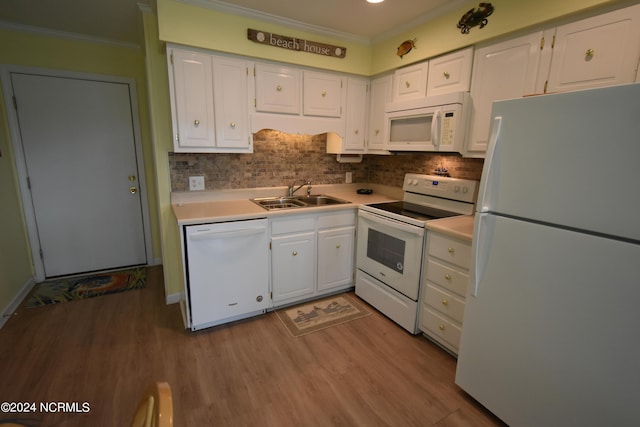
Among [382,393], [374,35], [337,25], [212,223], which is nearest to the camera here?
[382,393]

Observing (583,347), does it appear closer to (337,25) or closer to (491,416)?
(491,416)

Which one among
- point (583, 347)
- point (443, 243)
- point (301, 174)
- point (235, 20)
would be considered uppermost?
point (235, 20)

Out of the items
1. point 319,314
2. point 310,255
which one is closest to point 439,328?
point 319,314

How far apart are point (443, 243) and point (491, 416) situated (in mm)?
1011

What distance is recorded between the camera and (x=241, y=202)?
2773 mm

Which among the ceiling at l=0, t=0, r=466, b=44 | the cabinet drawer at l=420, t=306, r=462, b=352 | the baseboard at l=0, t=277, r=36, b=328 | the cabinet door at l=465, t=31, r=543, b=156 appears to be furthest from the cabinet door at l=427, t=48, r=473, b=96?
the baseboard at l=0, t=277, r=36, b=328

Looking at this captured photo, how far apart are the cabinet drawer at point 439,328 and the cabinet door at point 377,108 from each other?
160cm

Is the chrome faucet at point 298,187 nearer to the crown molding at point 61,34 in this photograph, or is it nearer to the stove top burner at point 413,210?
the stove top burner at point 413,210

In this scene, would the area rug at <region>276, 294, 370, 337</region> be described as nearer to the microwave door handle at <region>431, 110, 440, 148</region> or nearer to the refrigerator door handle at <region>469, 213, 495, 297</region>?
the refrigerator door handle at <region>469, 213, 495, 297</region>

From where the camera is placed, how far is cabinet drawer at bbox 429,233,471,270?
1927mm

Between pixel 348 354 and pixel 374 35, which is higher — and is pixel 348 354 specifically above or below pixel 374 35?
below

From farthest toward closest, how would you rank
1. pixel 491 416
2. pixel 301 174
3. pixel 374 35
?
pixel 301 174 → pixel 374 35 → pixel 491 416

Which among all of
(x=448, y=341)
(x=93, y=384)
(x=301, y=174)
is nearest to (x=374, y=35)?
(x=301, y=174)

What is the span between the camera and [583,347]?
125cm
